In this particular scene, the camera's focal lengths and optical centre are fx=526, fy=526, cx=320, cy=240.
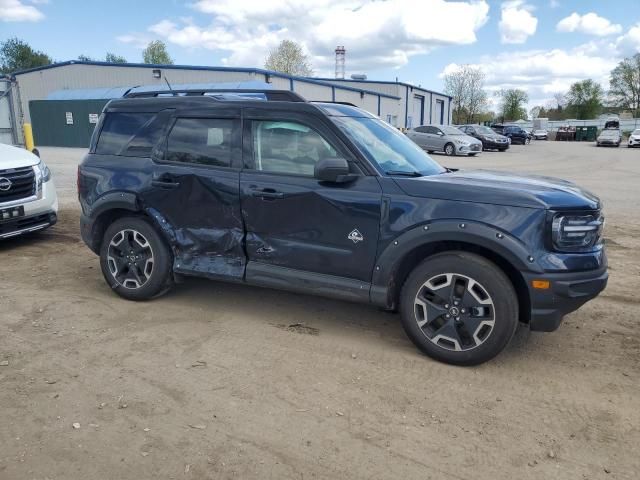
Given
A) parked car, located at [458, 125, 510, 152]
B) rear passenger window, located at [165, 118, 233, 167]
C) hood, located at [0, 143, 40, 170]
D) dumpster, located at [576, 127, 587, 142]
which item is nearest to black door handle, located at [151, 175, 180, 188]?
rear passenger window, located at [165, 118, 233, 167]

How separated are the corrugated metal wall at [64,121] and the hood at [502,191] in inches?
1164

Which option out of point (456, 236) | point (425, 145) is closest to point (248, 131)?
point (456, 236)

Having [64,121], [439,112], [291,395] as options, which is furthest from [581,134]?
[291,395]

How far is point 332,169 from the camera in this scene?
3.93 meters

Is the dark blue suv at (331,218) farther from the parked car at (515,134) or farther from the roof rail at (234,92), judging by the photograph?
the parked car at (515,134)

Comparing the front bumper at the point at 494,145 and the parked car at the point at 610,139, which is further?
the parked car at the point at 610,139

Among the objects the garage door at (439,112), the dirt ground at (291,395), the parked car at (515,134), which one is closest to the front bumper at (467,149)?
the parked car at (515,134)

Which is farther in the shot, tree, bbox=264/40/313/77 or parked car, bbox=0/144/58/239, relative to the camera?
tree, bbox=264/40/313/77

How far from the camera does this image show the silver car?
26.2m

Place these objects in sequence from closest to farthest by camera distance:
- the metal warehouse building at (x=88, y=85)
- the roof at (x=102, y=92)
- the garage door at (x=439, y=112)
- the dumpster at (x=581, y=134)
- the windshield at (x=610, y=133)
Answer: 1. the roof at (x=102, y=92)
2. the metal warehouse building at (x=88, y=85)
3. the windshield at (x=610, y=133)
4. the dumpster at (x=581, y=134)
5. the garage door at (x=439, y=112)

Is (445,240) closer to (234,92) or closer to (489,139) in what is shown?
(234,92)

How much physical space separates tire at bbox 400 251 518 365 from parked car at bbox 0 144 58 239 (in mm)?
5548

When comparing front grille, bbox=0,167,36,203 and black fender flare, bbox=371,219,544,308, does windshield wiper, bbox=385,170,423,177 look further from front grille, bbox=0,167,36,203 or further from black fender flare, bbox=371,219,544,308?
front grille, bbox=0,167,36,203

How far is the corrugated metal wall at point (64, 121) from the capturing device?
30078 mm
